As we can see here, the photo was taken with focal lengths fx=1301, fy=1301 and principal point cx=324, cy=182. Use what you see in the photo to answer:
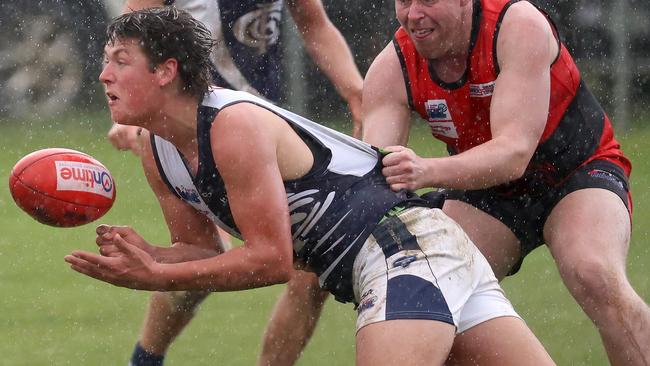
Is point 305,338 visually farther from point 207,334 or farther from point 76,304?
point 76,304

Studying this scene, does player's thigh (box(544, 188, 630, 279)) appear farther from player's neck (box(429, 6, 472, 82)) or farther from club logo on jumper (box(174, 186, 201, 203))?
club logo on jumper (box(174, 186, 201, 203))

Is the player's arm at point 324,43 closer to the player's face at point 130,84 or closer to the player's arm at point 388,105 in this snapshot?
the player's arm at point 388,105

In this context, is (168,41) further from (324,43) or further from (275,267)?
(324,43)

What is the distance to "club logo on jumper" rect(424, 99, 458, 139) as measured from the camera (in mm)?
5008

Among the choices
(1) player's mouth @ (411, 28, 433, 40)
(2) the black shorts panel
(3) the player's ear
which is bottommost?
(2) the black shorts panel

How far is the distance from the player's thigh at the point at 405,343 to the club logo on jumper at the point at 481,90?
1.15m

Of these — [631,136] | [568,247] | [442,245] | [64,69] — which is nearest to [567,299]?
[568,247]

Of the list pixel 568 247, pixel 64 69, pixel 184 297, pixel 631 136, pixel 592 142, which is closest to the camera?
pixel 568 247

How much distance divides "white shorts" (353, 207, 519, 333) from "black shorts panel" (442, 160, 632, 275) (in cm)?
77

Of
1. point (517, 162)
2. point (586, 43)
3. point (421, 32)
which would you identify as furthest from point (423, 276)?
point (586, 43)

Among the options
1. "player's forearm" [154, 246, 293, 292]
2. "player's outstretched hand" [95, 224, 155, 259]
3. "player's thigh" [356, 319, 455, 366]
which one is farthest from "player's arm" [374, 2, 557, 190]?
"player's outstretched hand" [95, 224, 155, 259]

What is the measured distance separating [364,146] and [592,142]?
1.21 metres

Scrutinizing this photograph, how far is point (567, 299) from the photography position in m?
7.33

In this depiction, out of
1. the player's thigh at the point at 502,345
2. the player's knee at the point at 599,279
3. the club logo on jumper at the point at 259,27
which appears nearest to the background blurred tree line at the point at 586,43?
the club logo on jumper at the point at 259,27
